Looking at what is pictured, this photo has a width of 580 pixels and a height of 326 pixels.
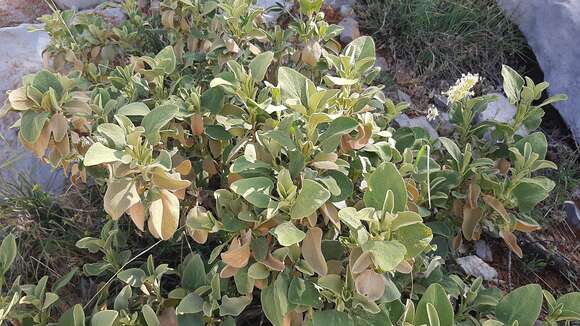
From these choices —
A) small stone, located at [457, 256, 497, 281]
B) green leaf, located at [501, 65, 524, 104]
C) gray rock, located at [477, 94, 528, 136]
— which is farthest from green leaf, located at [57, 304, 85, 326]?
gray rock, located at [477, 94, 528, 136]

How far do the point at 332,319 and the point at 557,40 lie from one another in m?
2.14

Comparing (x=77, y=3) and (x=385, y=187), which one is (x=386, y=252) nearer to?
(x=385, y=187)

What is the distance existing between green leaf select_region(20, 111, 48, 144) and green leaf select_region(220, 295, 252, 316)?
2.12ft

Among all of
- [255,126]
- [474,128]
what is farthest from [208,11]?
[474,128]

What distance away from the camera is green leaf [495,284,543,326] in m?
1.28

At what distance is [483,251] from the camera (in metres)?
2.04

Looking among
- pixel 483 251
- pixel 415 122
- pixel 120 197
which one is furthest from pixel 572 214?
pixel 120 197

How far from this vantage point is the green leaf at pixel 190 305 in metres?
1.32

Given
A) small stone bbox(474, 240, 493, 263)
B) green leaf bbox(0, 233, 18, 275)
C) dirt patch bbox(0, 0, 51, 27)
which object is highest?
green leaf bbox(0, 233, 18, 275)

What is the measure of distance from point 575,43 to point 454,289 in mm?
1745

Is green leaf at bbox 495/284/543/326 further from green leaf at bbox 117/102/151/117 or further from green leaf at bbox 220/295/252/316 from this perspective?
green leaf at bbox 117/102/151/117

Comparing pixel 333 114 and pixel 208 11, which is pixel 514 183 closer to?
pixel 333 114

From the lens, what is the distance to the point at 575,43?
262cm

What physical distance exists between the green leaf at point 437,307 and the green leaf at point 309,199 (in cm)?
34
